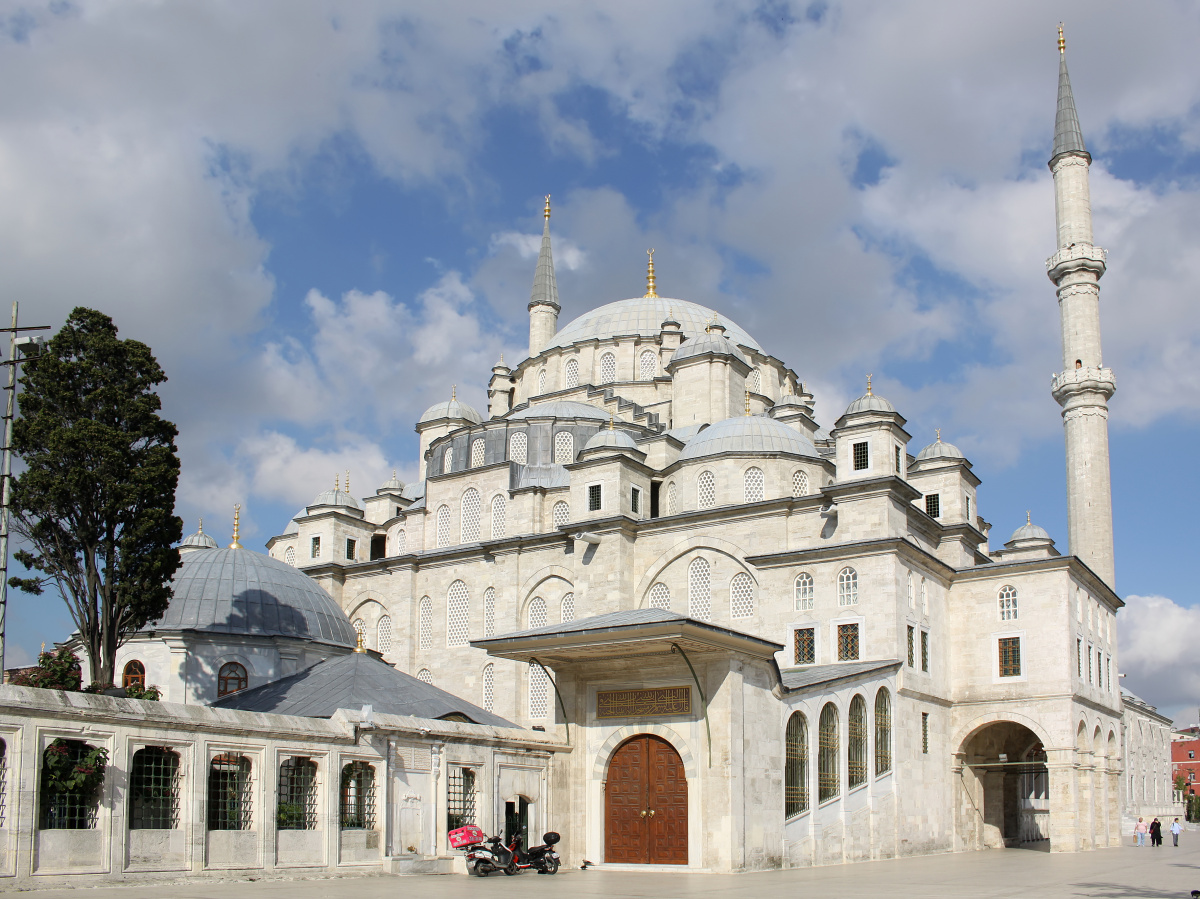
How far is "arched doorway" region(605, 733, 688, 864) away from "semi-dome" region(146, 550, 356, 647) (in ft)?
31.6

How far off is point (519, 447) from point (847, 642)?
11568mm

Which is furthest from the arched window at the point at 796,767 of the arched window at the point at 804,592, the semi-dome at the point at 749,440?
the semi-dome at the point at 749,440

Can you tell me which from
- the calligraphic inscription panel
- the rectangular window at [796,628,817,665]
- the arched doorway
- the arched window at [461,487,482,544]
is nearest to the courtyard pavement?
the arched doorway

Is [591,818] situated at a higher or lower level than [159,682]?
lower

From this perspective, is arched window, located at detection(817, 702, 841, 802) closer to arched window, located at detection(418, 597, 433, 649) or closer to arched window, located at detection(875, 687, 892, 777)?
arched window, located at detection(875, 687, 892, 777)

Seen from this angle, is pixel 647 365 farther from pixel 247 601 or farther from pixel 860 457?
pixel 247 601

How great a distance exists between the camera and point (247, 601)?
23797mm

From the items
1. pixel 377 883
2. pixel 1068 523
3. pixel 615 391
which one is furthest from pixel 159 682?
pixel 1068 523

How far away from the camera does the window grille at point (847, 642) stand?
904 inches

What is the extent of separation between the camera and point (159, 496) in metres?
17.7

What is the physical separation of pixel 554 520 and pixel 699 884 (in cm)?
1661

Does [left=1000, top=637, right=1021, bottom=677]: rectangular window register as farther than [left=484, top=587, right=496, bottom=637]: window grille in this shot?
No

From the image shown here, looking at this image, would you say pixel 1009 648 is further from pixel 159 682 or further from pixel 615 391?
pixel 159 682

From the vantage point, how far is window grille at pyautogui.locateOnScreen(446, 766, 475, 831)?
51.3ft
